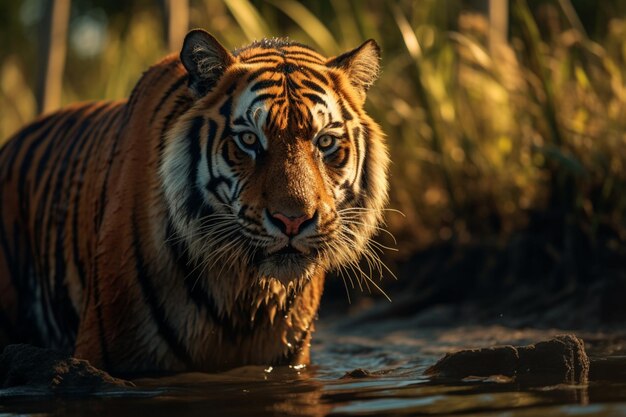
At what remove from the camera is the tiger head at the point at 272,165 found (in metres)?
4.23

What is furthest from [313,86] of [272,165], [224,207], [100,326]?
[100,326]

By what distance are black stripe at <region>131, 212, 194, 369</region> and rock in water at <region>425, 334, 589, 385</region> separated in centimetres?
95

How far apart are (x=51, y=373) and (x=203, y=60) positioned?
1.25 m

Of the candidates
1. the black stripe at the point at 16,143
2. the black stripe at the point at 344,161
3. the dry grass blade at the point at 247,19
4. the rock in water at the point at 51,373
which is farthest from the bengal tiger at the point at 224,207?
the dry grass blade at the point at 247,19

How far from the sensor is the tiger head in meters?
4.23

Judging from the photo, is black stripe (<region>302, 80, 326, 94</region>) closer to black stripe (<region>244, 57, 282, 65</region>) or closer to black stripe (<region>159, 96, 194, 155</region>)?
black stripe (<region>244, 57, 282, 65</region>)

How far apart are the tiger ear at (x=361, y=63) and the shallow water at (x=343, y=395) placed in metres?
1.15

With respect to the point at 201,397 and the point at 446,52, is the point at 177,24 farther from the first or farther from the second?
the point at 201,397

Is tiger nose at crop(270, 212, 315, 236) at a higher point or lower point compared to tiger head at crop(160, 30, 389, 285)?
lower

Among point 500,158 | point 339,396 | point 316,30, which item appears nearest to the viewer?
point 339,396

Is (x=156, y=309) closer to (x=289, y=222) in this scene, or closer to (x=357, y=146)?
(x=289, y=222)

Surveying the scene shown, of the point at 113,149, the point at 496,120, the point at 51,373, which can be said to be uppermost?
the point at 496,120

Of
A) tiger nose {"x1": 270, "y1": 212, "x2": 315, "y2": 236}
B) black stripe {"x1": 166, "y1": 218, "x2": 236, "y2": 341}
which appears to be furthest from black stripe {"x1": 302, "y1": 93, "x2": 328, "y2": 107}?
black stripe {"x1": 166, "y1": 218, "x2": 236, "y2": 341}

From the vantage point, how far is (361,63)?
4.93 metres
